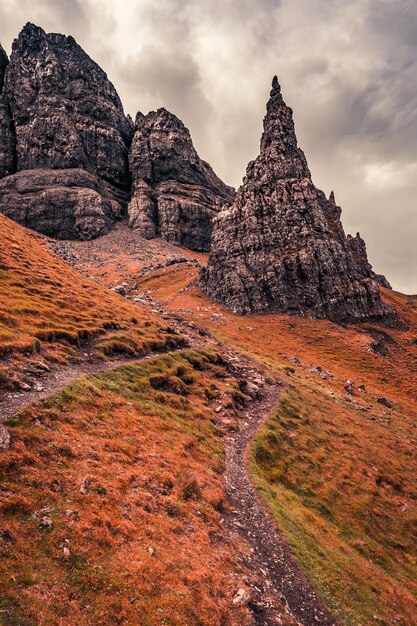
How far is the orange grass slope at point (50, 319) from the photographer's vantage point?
98.9 ft

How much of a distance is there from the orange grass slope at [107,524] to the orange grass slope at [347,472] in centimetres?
652

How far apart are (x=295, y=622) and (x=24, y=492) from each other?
14.4 m

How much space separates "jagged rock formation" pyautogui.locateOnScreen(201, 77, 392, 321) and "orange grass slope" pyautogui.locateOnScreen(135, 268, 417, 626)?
71.2ft

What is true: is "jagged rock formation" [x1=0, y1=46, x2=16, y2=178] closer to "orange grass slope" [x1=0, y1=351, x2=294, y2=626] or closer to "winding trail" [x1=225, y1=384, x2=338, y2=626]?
"orange grass slope" [x1=0, y1=351, x2=294, y2=626]

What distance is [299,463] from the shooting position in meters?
34.6

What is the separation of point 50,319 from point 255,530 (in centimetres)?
3189

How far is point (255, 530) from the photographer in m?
21.7

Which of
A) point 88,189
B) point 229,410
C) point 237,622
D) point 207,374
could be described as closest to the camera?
point 237,622

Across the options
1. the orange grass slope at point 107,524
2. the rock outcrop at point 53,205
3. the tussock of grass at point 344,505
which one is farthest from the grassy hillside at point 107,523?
the rock outcrop at point 53,205

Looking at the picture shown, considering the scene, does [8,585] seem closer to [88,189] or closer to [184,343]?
[184,343]

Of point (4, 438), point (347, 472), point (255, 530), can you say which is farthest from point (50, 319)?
point (347, 472)

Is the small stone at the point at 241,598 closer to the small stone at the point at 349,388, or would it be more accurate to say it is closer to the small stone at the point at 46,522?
the small stone at the point at 46,522

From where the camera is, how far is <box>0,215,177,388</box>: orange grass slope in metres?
30.2

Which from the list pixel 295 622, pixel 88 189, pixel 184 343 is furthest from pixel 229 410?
pixel 88 189
